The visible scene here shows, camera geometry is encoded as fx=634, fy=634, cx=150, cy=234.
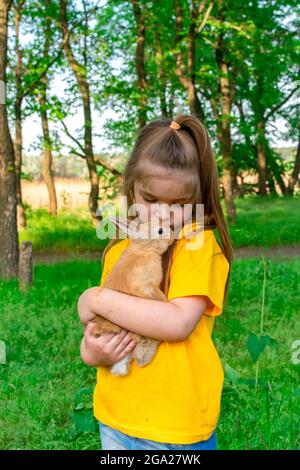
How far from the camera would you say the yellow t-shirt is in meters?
1.80

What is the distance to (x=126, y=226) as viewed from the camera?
1.82 m

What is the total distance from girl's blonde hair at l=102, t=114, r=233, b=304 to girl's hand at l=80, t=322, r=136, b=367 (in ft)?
0.60

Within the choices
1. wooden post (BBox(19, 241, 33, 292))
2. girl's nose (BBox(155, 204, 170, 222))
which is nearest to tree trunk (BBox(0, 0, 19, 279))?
wooden post (BBox(19, 241, 33, 292))

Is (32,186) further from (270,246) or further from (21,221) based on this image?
(270,246)

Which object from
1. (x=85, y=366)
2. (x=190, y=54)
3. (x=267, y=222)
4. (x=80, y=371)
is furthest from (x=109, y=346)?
(x=267, y=222)

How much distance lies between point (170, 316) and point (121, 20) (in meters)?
19.4

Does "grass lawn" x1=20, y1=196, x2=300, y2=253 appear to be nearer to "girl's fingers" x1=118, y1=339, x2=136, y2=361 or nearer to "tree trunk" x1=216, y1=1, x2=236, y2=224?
"tree trunk" x1=216, y1=1, x2=236, y2=224

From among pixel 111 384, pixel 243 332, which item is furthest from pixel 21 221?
pixel 111 384

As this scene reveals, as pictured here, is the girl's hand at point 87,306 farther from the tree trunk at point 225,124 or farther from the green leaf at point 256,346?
the tree trunk at point 225,124

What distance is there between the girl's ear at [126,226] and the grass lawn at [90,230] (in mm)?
10928

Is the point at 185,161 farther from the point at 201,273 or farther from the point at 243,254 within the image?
the point at 243,254

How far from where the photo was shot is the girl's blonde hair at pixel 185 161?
1.89m

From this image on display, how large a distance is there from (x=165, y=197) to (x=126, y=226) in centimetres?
15

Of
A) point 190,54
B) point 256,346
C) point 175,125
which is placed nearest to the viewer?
point 175,125
